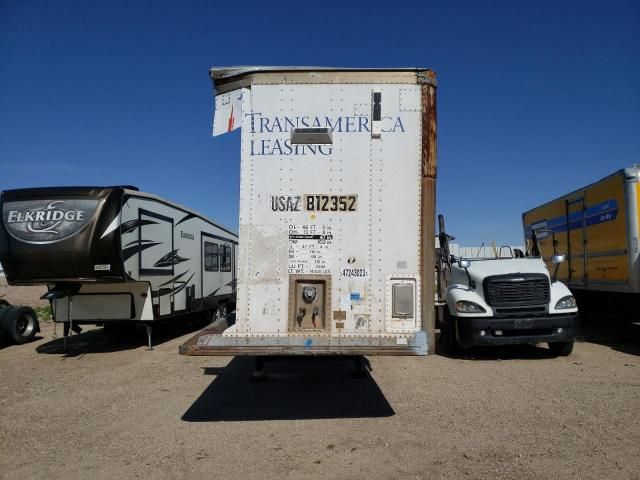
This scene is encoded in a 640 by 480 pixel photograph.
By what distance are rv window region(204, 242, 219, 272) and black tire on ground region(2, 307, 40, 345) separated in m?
4.23

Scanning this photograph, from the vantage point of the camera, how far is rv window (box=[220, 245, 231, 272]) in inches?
566

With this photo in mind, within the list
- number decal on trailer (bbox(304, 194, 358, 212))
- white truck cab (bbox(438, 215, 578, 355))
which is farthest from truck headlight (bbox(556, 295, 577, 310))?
number decal on trailer (bbox(304, 194, 358, 212))

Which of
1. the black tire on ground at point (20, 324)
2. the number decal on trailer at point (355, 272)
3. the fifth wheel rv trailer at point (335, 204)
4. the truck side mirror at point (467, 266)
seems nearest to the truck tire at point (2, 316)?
the black tire on ground at point (20, 324)

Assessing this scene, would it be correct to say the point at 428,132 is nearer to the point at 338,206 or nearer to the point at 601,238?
the point at 338,206

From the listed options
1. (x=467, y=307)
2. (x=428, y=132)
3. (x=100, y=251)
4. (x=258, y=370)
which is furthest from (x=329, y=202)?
(x=100, y=251)

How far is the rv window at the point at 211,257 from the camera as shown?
1282 centimetres

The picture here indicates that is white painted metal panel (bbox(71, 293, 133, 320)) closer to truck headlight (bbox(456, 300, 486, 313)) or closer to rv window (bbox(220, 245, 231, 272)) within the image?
rv window (bbox(220, 245, 231, 272))

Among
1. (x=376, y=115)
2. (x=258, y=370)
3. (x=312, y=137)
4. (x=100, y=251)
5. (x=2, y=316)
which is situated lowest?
(x=258, y=370)

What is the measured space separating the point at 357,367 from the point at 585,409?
2958 millimetres

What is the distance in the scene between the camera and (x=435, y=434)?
4.88 meters

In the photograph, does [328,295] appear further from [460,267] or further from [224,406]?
[460,267]

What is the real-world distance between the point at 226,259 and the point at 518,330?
8870mm

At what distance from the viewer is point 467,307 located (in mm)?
8680

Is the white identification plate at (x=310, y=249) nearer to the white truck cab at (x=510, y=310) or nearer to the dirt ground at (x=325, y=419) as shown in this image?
the dirt ground at (x=325, y=419)
